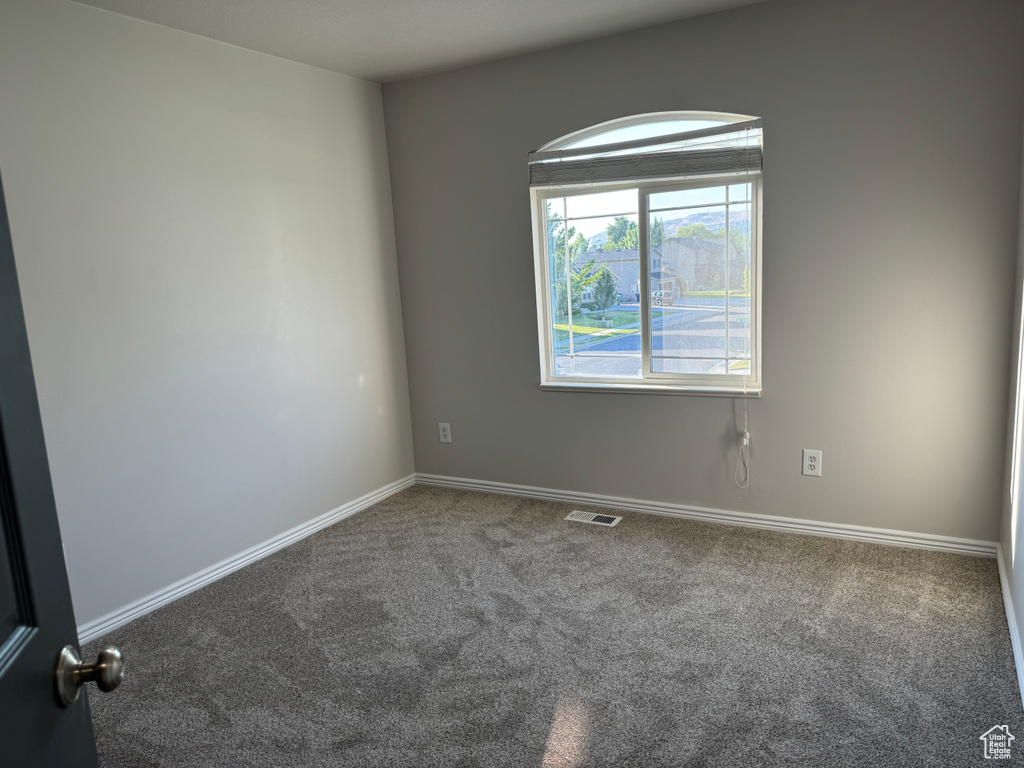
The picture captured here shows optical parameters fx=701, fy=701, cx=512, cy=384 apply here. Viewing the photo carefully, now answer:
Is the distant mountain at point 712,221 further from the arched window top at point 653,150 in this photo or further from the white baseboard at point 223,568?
the white baseboard at point 223,568

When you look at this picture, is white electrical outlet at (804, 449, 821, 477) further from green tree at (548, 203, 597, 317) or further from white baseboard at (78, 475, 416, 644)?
white baseboard at (78, 475, 416, 644)

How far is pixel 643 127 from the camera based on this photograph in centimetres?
343

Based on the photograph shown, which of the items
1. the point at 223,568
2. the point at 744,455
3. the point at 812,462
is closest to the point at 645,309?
the point at 744,455

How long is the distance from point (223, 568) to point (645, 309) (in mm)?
2392

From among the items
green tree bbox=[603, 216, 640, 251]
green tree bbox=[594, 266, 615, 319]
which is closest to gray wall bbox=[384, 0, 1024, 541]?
green tree bbox=[594, 266, 615, 319]

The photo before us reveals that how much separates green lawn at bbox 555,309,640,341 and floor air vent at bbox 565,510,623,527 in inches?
37.4

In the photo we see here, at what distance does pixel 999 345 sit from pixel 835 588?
3.82 ft

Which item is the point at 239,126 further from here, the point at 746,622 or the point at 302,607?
the point at 746,622


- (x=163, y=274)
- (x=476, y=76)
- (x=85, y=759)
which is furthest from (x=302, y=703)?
(x=476, y=76)

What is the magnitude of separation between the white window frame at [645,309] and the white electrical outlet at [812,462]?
1.15 feet

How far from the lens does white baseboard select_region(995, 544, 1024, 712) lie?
211cm

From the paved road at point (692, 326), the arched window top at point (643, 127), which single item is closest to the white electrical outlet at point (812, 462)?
the paved road at point (692, 326)

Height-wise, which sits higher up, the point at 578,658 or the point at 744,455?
the point at 744,455

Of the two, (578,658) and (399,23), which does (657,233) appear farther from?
(578,658)
